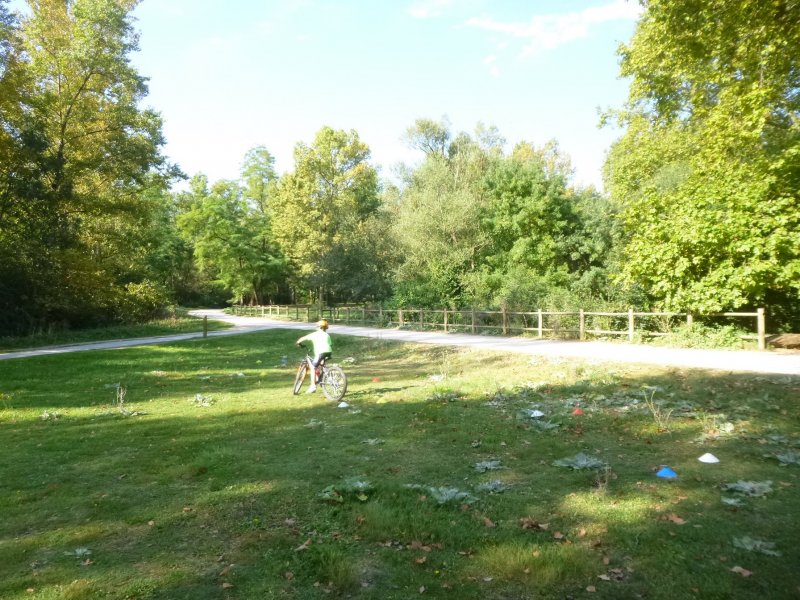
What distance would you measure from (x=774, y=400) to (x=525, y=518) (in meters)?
6.50

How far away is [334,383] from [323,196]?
43890 mm

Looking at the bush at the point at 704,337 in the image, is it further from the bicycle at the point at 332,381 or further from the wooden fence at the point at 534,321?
the bicycle at the point at 332,381

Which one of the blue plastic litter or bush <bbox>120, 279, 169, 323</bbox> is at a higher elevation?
bush <bbox>120, 279, 169, 323</bbox>

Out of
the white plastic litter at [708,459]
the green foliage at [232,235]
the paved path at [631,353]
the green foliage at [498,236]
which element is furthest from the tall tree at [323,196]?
the white plastic litter at [708,459]

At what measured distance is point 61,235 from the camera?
26734mm

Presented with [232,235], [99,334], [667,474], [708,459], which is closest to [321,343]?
[667,474]

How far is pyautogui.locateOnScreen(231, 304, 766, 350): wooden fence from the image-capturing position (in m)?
18.1

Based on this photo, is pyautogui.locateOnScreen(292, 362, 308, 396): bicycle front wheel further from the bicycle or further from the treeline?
the treeline

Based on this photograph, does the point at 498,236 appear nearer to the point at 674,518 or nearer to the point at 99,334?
the point at 99,334

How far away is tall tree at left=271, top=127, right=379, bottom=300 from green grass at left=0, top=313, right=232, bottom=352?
13.3 meters

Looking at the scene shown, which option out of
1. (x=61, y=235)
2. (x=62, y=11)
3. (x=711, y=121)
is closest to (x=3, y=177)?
(x=61, y=235)

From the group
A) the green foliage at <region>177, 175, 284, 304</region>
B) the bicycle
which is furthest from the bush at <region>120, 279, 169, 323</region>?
the bicycle

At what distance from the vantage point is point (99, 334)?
1113 inches

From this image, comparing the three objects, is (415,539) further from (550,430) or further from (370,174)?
(370,174)
